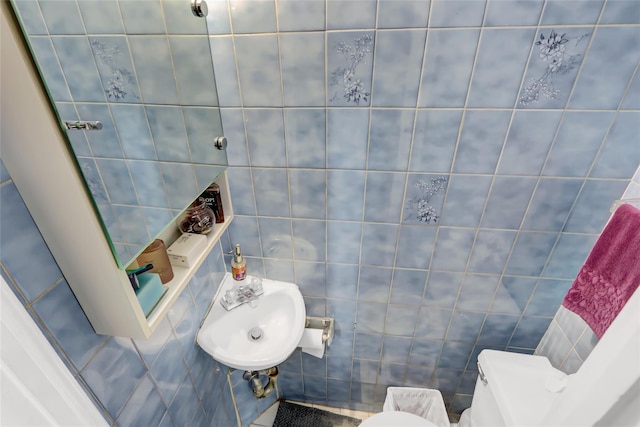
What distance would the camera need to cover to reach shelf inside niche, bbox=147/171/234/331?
2.49 feet

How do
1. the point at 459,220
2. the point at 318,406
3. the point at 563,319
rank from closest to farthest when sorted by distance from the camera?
the point at 459,220 < the point at 563,319 < the point at 318,406

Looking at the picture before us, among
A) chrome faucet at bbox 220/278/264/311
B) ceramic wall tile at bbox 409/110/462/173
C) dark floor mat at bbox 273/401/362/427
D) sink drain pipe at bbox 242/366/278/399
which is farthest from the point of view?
dark floor mat at bbox 273/401/362/427

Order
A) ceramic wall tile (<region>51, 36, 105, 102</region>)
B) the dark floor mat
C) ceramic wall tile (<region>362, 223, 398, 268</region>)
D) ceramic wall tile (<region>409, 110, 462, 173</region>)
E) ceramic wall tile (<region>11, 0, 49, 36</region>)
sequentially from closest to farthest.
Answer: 1. ceramic wall tile (<region>11, 0, 49, 36</region>)
2. ceramic wall tile (<region>51, 36, 105, 102</region>)
3. ceramic wall tile (<region>409, 110, 462, 173</region>)
4. ceramic wall tile (<region>362, 223, 398, 268</region>)
5. the dark floor mat

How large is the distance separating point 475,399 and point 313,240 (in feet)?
2.95

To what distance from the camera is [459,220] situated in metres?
1.03

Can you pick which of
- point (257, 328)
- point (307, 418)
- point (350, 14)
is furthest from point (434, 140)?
point (307, 418)

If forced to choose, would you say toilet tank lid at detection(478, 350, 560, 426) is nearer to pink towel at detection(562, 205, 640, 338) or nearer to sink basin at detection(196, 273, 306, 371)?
pink towel at detection(562, 205, 640, 338)

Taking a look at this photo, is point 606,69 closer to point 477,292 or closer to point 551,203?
point 551,203

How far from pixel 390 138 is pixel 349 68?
24 cm

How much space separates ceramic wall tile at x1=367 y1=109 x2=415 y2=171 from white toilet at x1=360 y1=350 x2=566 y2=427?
0.80 meters

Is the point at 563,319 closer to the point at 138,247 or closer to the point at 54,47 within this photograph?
the point at 138,247

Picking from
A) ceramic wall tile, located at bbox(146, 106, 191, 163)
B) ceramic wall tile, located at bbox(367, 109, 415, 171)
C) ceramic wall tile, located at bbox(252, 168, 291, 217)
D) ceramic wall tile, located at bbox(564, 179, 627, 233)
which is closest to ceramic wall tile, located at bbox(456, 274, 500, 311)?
ceramic wall tile, located at bbox(564, 179, 627, 233)

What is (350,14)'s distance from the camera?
80 centimetres

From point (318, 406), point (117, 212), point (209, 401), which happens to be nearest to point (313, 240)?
point (117, 212)
